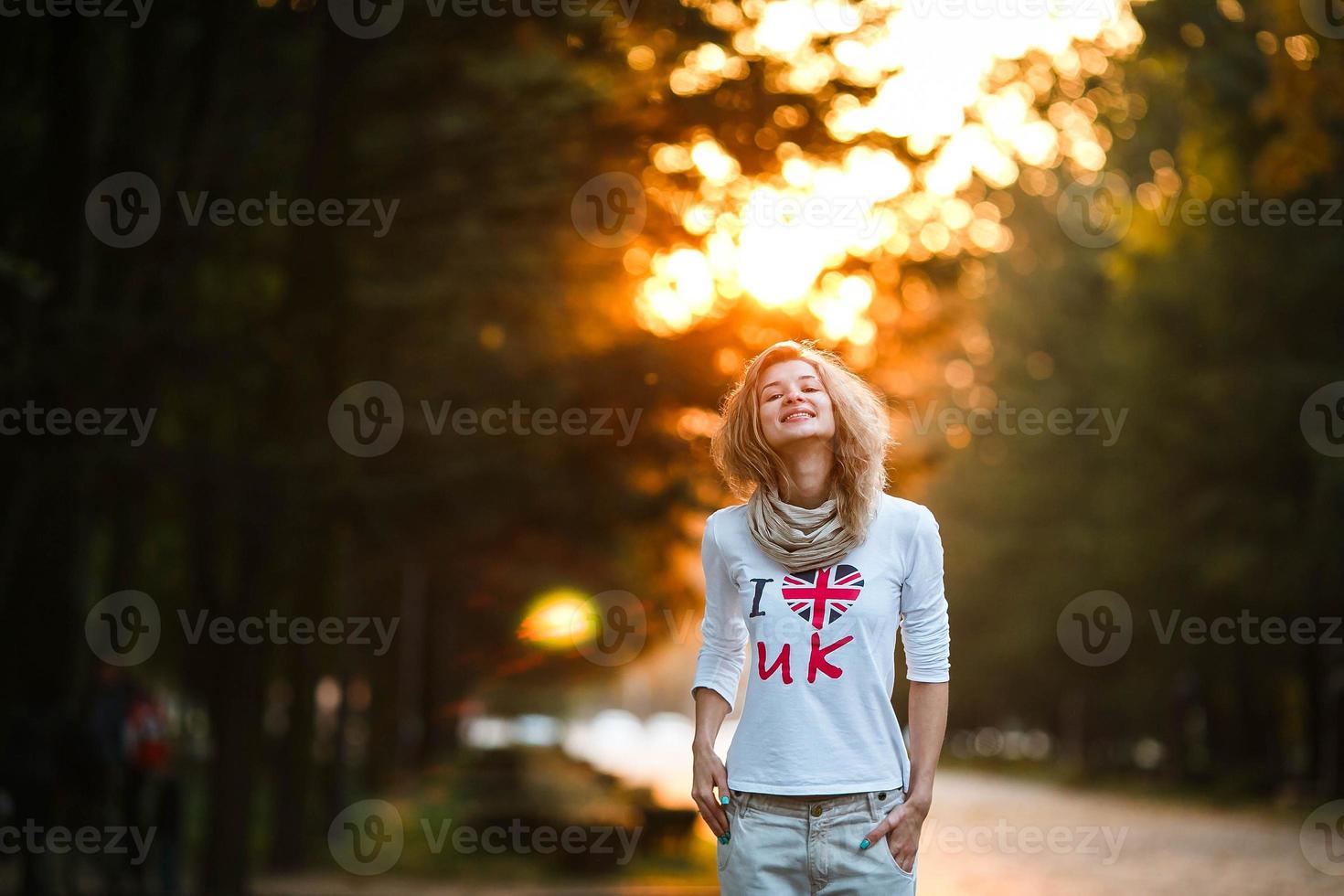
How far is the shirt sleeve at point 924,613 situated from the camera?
4.21 m

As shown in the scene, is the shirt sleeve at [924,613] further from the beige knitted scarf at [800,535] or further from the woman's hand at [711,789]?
the woman's hand at [711,789]

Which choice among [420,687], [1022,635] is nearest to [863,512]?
[420,687]

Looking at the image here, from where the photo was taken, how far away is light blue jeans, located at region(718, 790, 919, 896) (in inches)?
161

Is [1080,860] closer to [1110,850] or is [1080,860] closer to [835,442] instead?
[1110,850]

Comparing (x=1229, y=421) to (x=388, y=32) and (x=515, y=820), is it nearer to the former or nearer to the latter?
(x=515, y=820)

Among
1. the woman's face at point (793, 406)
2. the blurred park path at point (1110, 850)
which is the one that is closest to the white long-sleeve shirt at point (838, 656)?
the woman's face at point (793, 406)

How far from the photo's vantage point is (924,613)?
4230mm

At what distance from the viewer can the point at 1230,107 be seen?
25.5 m

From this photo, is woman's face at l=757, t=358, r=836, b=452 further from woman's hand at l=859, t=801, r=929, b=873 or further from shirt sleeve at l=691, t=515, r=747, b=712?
woman's hand at l=859, t=801, r=929, b=873

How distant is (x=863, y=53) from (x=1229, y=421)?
2243 cm

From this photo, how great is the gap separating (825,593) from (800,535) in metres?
0.16

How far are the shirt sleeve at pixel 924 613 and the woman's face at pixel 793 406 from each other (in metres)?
0.37

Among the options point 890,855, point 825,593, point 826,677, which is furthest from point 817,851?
point 825,593

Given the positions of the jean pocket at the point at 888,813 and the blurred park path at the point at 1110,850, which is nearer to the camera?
the jean pocket at the point at 888,813
